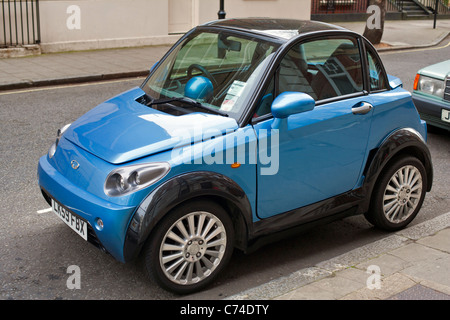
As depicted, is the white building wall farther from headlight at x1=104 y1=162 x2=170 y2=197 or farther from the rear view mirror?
headlight at x1=104 y1=162 x2=170 y2=197

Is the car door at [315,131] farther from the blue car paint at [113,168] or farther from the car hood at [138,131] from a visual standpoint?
the car hood at [138,131]

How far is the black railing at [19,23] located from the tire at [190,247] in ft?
35.7

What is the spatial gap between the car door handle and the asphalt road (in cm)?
114

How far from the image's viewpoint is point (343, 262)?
4770mm

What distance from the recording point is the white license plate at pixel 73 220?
4.27 metres

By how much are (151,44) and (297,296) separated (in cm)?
1331

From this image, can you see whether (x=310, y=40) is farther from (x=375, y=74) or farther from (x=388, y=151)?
(x=388, y=151)

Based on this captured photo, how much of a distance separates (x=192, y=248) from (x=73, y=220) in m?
0.85

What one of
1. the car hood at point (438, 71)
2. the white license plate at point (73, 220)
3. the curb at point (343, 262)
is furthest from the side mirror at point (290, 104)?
the car hood at point (438, 71)

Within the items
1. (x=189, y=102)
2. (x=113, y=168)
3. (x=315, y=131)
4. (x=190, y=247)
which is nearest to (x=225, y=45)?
(x=189, y=102)

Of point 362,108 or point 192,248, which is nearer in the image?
point 192,248

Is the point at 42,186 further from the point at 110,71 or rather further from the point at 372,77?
the point at 110,71

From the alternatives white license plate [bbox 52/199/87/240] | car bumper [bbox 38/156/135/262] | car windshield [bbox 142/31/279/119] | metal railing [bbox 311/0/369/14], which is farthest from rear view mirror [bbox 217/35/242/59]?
metal railing [bbox 311/0/369/14]

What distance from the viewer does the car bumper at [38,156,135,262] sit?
4.01 meters
